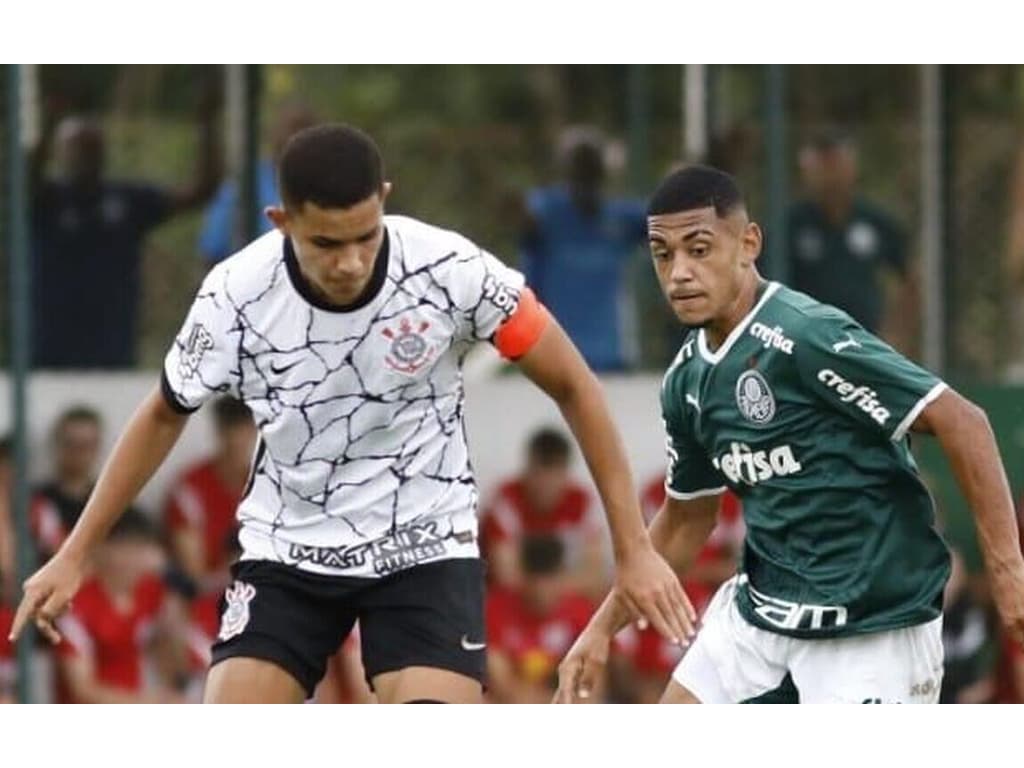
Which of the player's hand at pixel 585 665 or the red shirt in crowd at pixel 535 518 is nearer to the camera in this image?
the player's hand at pixel 585 665

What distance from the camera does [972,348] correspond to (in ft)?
56.0

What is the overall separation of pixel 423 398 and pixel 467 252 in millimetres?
414

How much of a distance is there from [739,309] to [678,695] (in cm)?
111

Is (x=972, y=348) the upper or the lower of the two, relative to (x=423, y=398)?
lower

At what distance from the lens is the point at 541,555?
13469 millimetres

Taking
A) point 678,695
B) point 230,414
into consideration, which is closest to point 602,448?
point 678,695

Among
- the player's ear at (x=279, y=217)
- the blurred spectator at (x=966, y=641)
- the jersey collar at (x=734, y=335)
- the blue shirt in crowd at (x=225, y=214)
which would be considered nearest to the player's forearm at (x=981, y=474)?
the jersey collar at (x=734, y=335)

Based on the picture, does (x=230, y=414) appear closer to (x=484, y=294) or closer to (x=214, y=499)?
(x=214, y=499)

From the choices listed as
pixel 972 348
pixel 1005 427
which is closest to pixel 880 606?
pixel 1005 427

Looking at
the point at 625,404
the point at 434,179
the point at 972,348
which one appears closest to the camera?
the point at 625,404

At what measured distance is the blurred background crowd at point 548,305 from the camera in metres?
13.1

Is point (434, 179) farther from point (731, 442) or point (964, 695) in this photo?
point (731, 442)

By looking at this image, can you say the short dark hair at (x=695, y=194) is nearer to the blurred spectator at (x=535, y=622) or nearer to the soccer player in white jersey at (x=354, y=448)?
the soccer player in white jersey at (x=354, y=448)

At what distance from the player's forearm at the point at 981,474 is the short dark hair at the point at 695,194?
87 cm
